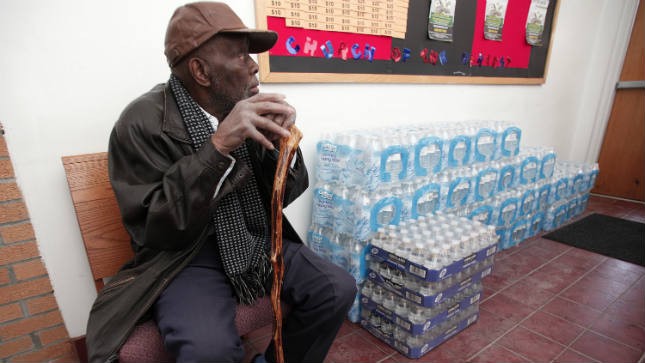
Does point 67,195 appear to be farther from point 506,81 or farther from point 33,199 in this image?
point 506,81

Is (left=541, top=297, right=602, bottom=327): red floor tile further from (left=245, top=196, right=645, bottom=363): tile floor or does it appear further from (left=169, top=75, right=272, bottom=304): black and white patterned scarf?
(left=169, top=75, right=272, bottom=304): black and white patterned scarf

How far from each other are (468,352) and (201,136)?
1436 millimetres

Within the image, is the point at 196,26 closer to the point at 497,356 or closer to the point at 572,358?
the point at 497,356

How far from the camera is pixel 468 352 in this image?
1.52 meters

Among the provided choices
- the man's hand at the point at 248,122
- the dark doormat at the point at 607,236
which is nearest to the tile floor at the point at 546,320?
the dark doormat at the point at 607,236

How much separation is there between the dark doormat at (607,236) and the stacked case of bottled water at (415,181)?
0.45 m

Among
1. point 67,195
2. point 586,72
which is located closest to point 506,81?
point 586,72

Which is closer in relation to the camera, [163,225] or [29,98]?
[163,225]

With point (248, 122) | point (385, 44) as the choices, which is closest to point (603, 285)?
point (385, 44)

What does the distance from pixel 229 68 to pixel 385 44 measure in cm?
122

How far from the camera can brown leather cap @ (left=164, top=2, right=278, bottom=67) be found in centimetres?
95

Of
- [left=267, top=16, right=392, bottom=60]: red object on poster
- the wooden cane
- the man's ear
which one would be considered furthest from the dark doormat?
the man's ear

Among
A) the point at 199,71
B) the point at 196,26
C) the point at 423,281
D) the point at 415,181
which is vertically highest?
the point at 196,26

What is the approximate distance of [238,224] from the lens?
108 cm
